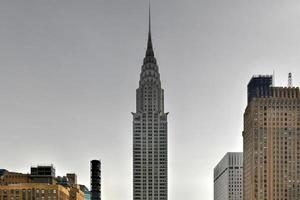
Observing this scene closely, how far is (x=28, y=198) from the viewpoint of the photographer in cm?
18838

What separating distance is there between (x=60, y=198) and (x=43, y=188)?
7.79 meters

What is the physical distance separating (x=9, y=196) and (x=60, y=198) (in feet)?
54.1

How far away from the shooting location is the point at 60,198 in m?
195

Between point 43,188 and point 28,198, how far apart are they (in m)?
5.58

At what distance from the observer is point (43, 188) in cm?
19000

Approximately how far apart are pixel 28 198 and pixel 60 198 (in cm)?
1122

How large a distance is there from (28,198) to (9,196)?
20.3ft

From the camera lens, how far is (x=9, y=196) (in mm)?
188875
